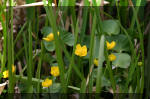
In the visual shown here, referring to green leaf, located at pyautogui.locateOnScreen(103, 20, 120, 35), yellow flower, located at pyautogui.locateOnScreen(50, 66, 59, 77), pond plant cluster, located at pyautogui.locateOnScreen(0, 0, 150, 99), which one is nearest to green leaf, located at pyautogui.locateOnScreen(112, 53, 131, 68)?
pond plant cluster, located at pyautogui.locateOnScreen(0, 0, 150, 99)

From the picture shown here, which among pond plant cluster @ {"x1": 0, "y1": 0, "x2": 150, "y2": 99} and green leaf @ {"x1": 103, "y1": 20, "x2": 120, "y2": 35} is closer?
pond plant cluster @ {"x1": 0, "y1": 0, "x2": 150, "y2": 99}

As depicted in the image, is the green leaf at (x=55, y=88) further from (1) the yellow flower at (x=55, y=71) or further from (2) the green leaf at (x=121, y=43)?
(2) the green leaf at (x=121, y=43)

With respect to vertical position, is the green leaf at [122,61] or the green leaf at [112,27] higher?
the green leaf at [112,27]

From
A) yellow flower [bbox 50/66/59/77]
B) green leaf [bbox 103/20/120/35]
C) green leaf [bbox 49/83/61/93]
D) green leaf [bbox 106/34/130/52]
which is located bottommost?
green leaf [bbox 49/83/61/93]

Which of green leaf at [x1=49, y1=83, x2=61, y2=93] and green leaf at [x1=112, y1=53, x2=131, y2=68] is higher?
green leaf at [x1=112, y1=53, x2=131, y2=68]

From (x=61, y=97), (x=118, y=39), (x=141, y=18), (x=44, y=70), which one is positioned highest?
(x=141, y=18)

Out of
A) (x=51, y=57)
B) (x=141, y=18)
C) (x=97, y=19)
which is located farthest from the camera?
(x=141, y=18)

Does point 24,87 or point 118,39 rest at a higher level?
point 118,39

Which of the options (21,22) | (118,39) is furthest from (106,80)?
(21,22)

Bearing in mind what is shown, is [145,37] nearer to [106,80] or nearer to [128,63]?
[128,63]

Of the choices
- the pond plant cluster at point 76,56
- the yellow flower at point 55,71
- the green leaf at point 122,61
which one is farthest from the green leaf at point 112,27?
the yellow flower at point 55,71

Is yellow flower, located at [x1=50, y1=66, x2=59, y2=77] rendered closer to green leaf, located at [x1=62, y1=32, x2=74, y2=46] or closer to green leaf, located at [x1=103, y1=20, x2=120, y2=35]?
green leaf, located at [x1=62, y1=32, x2=74, y2=46]
